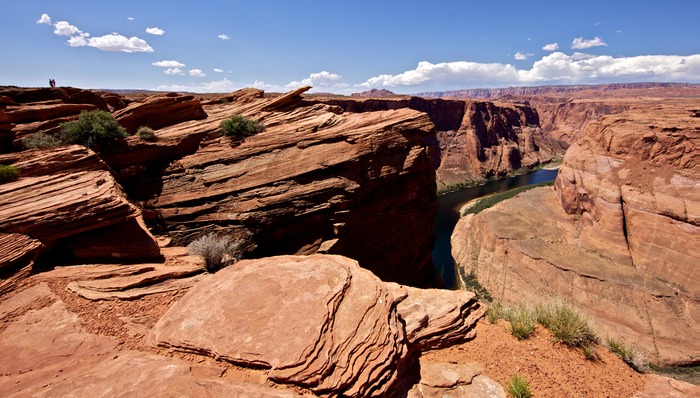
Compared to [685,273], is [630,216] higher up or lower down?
higher up

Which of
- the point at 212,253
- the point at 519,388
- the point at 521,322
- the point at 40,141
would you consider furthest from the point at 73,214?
the point at 521,322

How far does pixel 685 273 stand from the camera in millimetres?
27297

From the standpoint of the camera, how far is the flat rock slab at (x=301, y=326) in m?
4.88

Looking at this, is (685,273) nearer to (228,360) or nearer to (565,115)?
(228,360)

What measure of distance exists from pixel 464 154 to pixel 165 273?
322 ft

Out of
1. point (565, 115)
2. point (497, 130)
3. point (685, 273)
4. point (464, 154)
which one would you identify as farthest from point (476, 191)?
point (565, 115)

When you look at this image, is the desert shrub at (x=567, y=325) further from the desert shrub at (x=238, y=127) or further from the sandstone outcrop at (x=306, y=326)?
the desert shrub at (x=238, y=127)

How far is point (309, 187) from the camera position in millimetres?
13914

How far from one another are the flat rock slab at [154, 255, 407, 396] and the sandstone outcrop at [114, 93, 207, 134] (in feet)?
42.7

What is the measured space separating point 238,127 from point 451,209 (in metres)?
58.3

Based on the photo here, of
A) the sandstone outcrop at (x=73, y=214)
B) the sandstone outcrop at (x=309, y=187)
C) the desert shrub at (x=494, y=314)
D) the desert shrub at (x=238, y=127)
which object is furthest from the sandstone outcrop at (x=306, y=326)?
the desert shrub at (x=238, y=127)

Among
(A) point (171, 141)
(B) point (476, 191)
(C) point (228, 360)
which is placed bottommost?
(B) point (476, 191)

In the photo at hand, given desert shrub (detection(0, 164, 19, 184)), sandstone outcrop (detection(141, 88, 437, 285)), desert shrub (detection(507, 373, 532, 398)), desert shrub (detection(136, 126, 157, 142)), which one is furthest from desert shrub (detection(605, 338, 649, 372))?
desert shrub (detection(136, 126, 157, 142))

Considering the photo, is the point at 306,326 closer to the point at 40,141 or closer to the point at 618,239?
the point at 40,141
